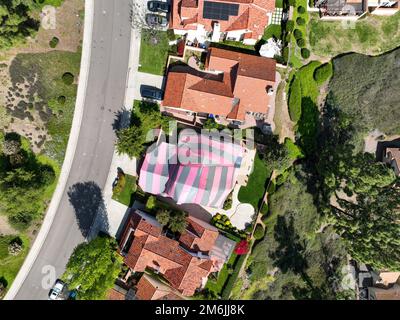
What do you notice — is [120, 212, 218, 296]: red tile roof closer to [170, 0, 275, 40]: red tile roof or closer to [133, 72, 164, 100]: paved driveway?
[133, 72, 164, 100]: paved driveway

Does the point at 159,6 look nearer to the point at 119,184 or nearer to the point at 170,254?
the point at 119,184

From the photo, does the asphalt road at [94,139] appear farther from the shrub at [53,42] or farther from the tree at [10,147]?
the tree at [10,147]

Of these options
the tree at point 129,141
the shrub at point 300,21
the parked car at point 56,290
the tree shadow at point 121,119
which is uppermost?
the shrub at point 300,21

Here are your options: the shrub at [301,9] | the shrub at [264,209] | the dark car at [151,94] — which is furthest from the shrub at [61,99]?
the shrub at [301,9]

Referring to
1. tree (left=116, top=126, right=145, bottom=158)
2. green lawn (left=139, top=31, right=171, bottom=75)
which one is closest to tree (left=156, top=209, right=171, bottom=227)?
tree (left=116, top=126, right=145, bottom=158)

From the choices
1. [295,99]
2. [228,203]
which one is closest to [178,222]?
[228,203]

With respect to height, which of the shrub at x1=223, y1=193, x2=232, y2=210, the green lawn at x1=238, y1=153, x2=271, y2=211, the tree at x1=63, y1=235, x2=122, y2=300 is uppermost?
the green lawn at x1=238, y1=153, x2=271, y2=211
